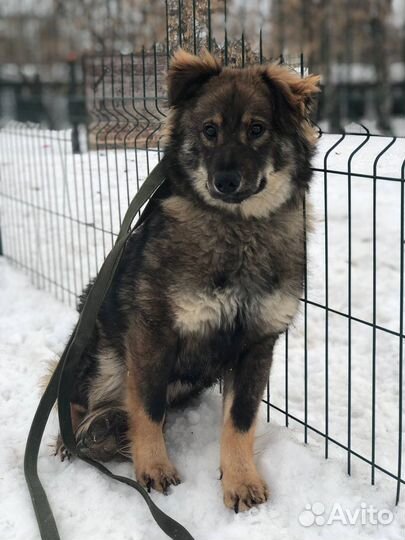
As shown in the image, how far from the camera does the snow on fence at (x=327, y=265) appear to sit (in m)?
3.04

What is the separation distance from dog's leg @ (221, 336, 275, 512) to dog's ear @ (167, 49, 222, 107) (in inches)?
46.4

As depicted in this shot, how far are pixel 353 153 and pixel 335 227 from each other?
12.4ft

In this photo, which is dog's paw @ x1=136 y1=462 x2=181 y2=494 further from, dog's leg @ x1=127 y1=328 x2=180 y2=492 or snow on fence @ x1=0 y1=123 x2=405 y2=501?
snow on fence @ x1=0 y1=123 x2=405 y2=501

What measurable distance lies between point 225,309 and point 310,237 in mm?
666

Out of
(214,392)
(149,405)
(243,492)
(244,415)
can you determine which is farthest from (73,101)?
(243,492)

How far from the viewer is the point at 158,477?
2.90 m

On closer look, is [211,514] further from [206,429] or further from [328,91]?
[328,91]

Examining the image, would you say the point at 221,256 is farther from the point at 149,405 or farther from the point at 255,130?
the point at 149,405

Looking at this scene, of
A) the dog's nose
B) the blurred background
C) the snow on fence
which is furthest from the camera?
the snow on fence

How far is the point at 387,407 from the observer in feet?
12.7

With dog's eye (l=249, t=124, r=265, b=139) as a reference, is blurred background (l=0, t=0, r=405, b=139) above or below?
above

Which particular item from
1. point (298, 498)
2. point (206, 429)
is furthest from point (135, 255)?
point (298, 498)

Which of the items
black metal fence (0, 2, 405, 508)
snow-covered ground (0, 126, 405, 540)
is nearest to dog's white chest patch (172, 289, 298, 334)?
black metal fence (0, 2, 405, 508)

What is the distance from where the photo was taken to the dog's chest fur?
9.07 feet
